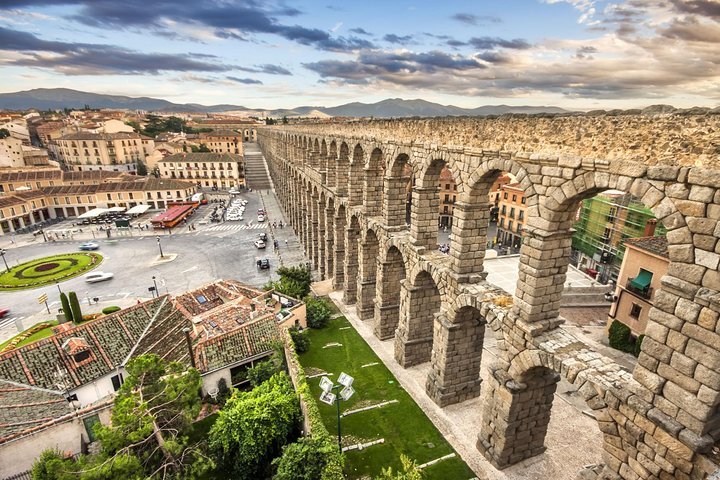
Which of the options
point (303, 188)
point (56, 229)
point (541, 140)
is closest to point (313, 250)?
point (303, 188)

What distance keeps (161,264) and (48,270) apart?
13.9 m

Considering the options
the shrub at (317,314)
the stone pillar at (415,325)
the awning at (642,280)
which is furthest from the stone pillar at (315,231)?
the awning at (642,280)

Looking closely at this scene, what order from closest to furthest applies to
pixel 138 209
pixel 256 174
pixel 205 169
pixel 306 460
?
pixel 306 460, pixel 138 209, pixel 205 169, pixel 256 174

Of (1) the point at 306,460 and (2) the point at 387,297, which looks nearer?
(1) the point at 306,460

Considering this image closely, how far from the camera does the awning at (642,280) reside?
2631 cm

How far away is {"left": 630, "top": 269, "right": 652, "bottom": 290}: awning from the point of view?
86.3ft

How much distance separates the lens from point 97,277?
44.0 meters

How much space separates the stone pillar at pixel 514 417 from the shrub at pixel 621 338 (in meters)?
17.2

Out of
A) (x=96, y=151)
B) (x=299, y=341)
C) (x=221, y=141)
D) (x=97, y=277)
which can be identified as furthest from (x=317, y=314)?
(x=221, y=141)

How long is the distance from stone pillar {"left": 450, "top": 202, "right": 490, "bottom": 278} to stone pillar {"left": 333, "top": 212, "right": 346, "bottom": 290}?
54.4 feet

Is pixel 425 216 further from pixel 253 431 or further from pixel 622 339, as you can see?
pixel 622 339

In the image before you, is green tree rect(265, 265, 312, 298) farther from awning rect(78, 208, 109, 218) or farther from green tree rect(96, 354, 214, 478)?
awning rect(78, 208, 109, 218)

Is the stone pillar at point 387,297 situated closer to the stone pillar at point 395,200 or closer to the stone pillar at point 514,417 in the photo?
the stone pillar at point 395,200

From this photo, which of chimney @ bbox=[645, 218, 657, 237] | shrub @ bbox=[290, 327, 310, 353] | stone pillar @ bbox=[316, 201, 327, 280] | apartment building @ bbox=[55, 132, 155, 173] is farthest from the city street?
apartment building @ bbox=[55, 132, 155, 173]
